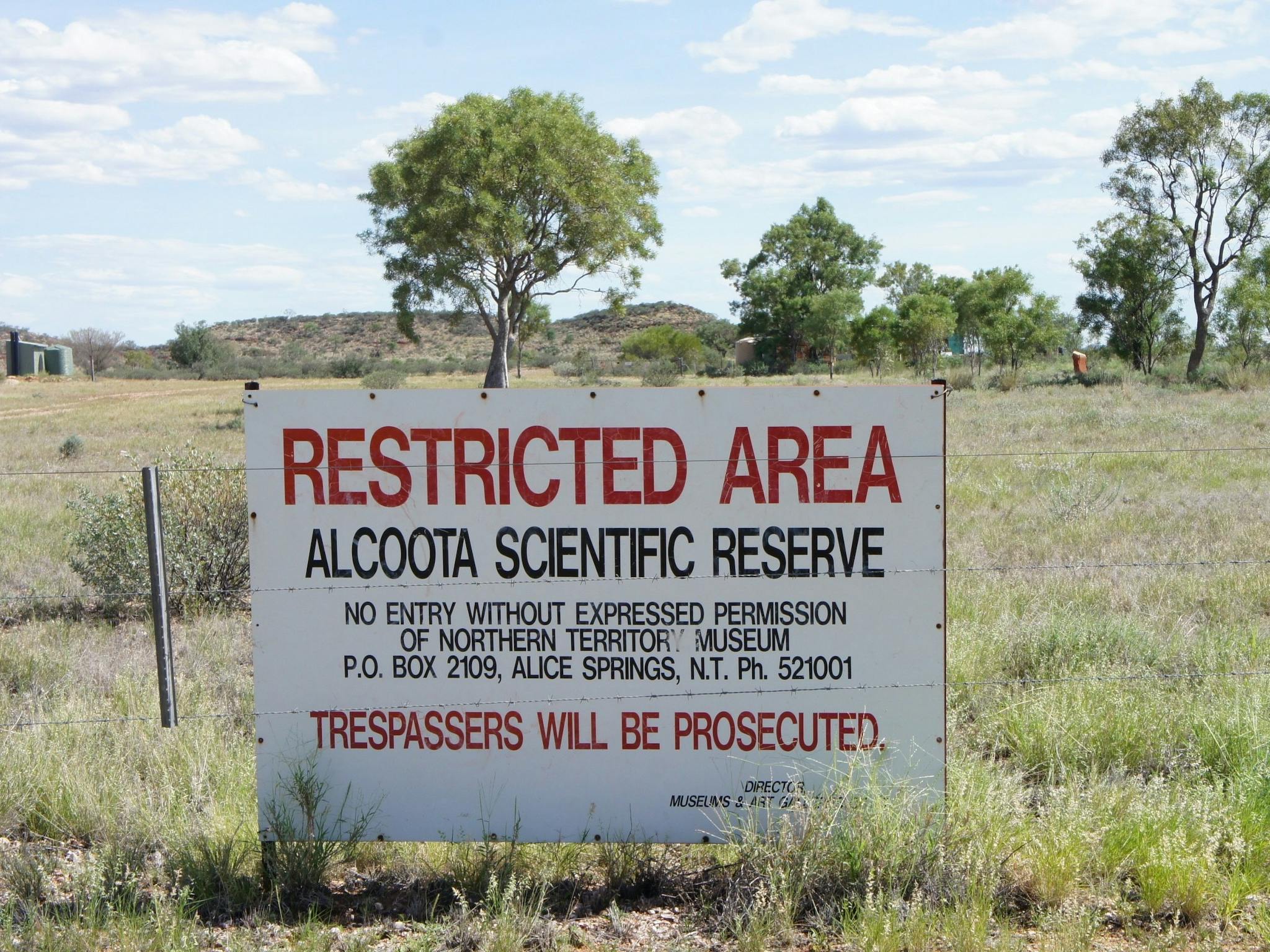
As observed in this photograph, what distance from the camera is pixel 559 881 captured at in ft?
13.7

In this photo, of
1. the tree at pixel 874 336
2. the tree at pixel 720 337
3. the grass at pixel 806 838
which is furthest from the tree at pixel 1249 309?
the tree at pixel 720 337

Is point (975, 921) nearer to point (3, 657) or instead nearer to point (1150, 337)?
point (3, 657)

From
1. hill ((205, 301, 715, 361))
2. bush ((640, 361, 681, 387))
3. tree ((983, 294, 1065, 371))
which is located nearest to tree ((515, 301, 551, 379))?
bush ((640, 361, 681, 387))

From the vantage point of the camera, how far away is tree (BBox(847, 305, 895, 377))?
6644 cm

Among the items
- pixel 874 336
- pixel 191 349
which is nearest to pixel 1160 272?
pixel 874 336

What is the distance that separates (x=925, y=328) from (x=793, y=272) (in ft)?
74.6

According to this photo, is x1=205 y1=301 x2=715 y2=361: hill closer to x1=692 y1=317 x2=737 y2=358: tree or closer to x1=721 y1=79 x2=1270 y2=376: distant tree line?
x1=692 y1=317 x2=737 y2=358: tree

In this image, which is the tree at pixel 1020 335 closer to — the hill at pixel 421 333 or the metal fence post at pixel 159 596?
the hill at pixel 421 333

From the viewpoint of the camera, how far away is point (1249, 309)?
4228cm

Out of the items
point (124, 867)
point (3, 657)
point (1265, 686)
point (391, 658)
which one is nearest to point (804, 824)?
point (391, 658)

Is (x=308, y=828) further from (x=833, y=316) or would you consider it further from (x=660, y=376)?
(x=833, y=316)

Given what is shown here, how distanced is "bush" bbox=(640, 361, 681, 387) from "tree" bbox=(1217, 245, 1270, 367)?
22.0 meters

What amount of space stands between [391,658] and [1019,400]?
28.7 metres

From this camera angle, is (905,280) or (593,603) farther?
(905,280)
